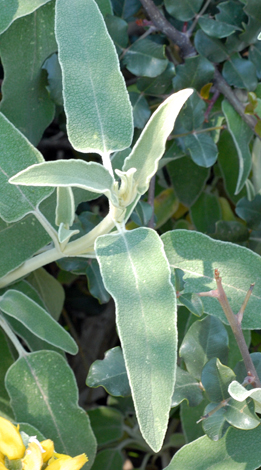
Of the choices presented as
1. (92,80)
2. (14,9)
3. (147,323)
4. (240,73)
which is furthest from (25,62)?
(147,323)

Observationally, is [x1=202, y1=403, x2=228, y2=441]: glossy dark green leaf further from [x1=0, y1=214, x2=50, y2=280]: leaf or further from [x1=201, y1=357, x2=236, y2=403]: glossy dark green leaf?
[x1=0, y1=214, x2=50, y2=280]: leaf

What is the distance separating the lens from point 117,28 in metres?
0.68

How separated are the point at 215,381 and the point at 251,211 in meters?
0.33

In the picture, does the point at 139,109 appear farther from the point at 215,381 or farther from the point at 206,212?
the point at 215,381

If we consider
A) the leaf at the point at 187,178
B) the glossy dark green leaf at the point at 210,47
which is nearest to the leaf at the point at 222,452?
the leaf at the point at 187,178

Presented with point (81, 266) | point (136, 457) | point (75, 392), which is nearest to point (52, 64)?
point (81, 266)

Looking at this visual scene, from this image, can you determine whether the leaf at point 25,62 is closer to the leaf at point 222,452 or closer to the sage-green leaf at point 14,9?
the sage-green leaf at point 14,9

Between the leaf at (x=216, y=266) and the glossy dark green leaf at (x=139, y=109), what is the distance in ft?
0.77

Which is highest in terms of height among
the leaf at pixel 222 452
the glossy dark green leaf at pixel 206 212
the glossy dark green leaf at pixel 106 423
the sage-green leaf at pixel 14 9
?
the sage-green leaf at pixel 14 9

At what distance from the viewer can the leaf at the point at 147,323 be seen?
1.32 ft

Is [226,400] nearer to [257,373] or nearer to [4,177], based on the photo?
[257,373]

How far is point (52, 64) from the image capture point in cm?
66

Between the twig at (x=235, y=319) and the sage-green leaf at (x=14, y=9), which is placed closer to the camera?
the twig at (x=235, y=319)

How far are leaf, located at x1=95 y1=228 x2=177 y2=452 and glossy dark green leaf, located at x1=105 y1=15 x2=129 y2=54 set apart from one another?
1.22 feet
